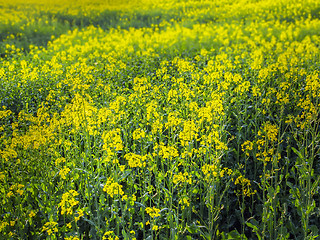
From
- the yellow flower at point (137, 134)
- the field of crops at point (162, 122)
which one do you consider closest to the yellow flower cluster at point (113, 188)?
the field of crops at point (162, 122)

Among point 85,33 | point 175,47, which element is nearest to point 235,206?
point 175,47

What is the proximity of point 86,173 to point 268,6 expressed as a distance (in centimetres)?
1364

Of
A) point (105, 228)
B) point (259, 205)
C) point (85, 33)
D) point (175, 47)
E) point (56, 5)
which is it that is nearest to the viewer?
point (105, 228)

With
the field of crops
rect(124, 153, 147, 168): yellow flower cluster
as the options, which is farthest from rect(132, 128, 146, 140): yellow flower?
rect(124, 153, 147, 168): yellow flower cluster

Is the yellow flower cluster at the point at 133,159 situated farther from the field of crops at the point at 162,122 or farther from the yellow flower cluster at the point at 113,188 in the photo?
the yellow flower cluster at the point at 113,188

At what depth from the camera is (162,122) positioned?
4.24m

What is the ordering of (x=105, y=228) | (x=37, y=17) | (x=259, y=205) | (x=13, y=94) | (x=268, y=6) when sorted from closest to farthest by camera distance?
1. (x=105, y=228)
2. (x=259, y=205)
3. (x=13, y=94)
4. (x=268, y=6)
5. (x=37, y=17)

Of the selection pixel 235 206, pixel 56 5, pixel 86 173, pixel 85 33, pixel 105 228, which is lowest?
pixel 235 206

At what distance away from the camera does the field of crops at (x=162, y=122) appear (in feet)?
9.53

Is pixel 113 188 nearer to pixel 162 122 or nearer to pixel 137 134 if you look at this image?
pixel 137 134

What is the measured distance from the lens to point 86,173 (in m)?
3.33

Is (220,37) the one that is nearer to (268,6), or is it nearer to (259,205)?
(268,6)

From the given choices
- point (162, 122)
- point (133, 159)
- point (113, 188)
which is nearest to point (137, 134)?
point (133, 159)

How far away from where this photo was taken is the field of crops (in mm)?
2906
